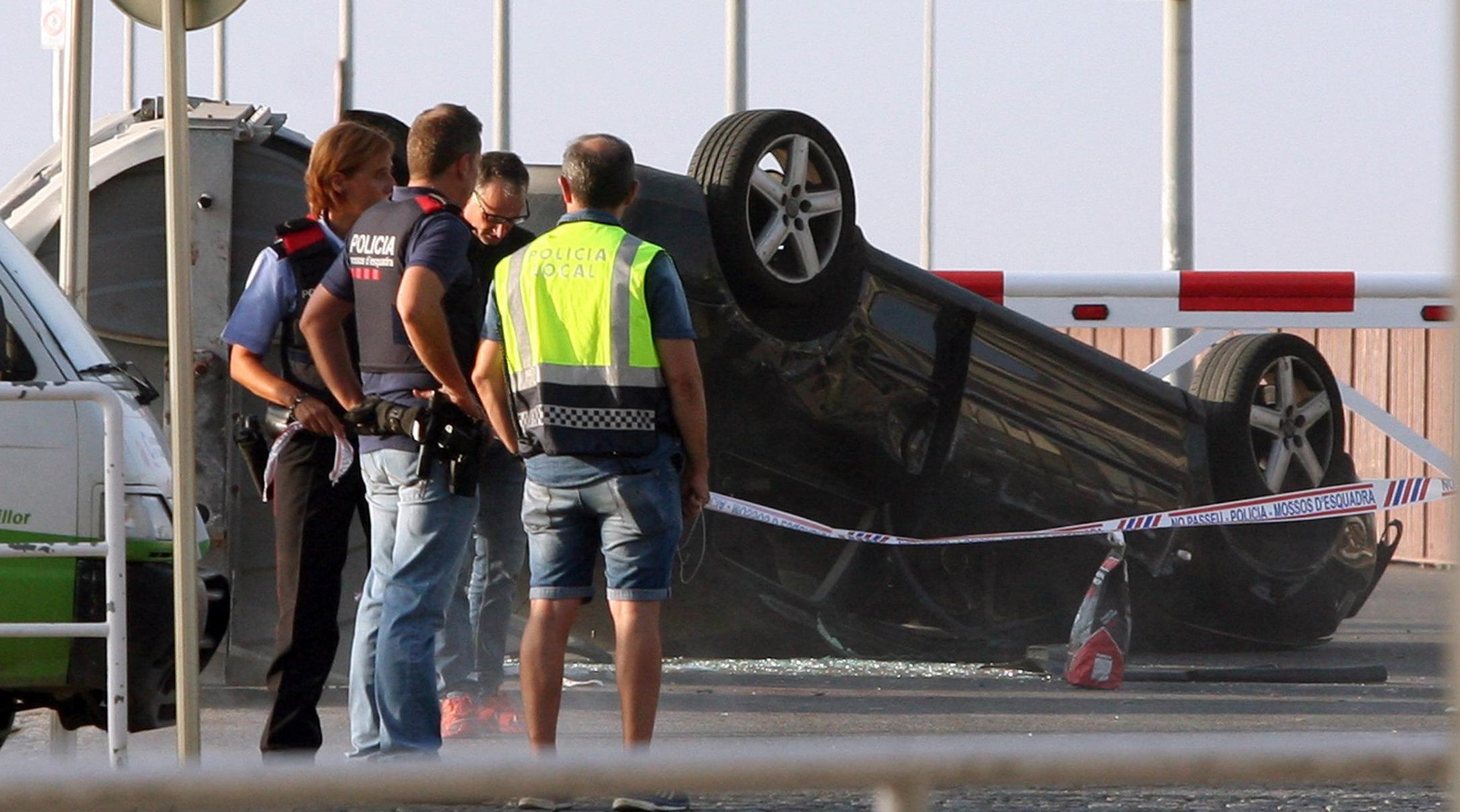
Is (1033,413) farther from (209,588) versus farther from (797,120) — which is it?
(209,588)

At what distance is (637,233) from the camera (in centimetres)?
719

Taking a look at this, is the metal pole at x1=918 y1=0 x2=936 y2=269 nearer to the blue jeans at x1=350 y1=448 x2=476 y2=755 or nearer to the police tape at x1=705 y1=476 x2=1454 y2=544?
the police tape at x1=705 y1=476 x2=1454 y2=544

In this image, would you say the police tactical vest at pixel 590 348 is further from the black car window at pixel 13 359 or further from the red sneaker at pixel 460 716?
the red sneaker at pixel 460 716

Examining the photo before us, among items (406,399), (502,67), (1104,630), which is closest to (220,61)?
(502,67)

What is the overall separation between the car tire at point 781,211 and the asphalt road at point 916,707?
1.45 m

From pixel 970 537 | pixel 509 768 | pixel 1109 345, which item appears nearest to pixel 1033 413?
pixel 970 537

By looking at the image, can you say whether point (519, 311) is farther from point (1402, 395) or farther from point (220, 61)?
point (220, 61)

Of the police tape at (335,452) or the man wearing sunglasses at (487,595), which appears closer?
the police tape at (335,452)

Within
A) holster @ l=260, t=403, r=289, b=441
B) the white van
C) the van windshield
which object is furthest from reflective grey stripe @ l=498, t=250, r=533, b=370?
the van windshield

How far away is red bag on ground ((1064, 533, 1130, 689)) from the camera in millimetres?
7801

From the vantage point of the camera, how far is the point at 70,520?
17.7ft

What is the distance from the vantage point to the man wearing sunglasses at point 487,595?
6301 millimetres

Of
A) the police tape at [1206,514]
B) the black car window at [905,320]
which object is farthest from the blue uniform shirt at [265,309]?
the black car window at [905,320]

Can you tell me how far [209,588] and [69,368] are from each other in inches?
28.6
